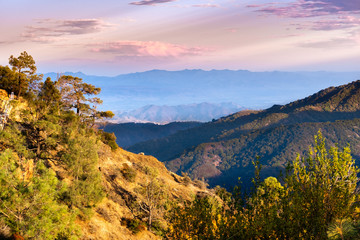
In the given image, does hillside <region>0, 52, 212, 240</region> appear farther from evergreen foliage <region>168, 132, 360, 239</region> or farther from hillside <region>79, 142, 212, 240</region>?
evergreen foliage <region>168, 132, 360, 239</region>

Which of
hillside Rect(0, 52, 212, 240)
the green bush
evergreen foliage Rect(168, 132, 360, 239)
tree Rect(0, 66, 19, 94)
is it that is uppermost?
tree Rect(0, 66, 19, 94)

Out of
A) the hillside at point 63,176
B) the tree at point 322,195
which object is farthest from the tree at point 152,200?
the tree at point 322,195

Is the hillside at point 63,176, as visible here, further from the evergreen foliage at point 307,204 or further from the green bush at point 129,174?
the evergreen foliage at point 307,204

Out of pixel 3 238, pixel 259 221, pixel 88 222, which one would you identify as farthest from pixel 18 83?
pixel 259 221

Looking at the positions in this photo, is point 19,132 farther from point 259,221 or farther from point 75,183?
point 259,221

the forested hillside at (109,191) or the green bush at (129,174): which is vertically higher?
the forested hillside at (109,191)

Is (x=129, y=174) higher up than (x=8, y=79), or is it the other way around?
(x=8, y=79)

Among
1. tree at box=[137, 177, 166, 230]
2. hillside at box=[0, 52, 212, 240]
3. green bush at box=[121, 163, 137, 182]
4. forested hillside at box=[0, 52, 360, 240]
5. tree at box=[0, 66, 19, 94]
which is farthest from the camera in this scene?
green bush at box=[121, 163, 137, 182]

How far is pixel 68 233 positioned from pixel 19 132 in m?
19.2

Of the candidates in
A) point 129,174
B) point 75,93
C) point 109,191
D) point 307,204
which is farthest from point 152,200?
point 307,204

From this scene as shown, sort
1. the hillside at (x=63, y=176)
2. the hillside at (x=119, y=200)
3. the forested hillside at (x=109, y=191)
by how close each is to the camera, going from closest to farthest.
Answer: the forested hillside at (x=109, y=191) < the hillside at (x=63, y=176) < the hillside at (x=119, y=200)

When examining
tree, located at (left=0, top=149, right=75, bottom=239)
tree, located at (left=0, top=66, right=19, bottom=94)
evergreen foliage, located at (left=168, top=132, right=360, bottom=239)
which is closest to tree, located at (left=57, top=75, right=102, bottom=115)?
tree, located at (left=0, top=66, right=19, bottom=94)

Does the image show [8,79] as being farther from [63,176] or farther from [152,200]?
[152,200]

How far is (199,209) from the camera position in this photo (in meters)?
16.2
